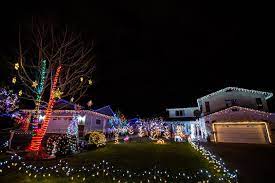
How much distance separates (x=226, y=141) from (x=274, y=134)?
5.07m

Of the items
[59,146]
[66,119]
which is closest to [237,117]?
[59,146]

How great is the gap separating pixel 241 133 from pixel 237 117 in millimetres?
1976

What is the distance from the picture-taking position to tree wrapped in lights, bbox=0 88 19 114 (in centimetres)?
1972

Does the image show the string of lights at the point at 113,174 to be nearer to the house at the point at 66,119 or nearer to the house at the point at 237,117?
the house at the point at 66,119

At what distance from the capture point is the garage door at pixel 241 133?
67.1 ft

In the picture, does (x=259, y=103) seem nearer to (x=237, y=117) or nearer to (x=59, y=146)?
(x=237, y=117)

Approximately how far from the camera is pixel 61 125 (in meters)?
24.2

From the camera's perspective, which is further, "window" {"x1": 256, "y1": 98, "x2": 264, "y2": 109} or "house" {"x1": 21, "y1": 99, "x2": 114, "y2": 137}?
"house" {"x1": 21, "y1": 99, "x2": 114, "y2": 137}

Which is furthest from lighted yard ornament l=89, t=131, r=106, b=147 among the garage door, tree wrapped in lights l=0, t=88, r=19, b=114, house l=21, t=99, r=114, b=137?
the garage door

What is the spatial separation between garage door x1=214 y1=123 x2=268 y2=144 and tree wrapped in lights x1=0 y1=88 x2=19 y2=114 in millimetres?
25437

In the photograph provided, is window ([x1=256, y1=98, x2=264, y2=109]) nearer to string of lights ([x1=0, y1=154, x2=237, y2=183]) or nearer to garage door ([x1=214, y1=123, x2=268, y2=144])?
garage door ([x1=214, y1=123, x2=268, y2=144])

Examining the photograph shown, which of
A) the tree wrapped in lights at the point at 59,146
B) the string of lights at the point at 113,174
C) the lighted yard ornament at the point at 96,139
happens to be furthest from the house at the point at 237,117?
the tree wrapped in lights at the point at 59,146

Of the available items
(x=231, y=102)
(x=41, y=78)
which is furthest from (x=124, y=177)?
(x=231, y=102)

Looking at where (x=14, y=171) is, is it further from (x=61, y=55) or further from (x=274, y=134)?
(x=274, y=134)
